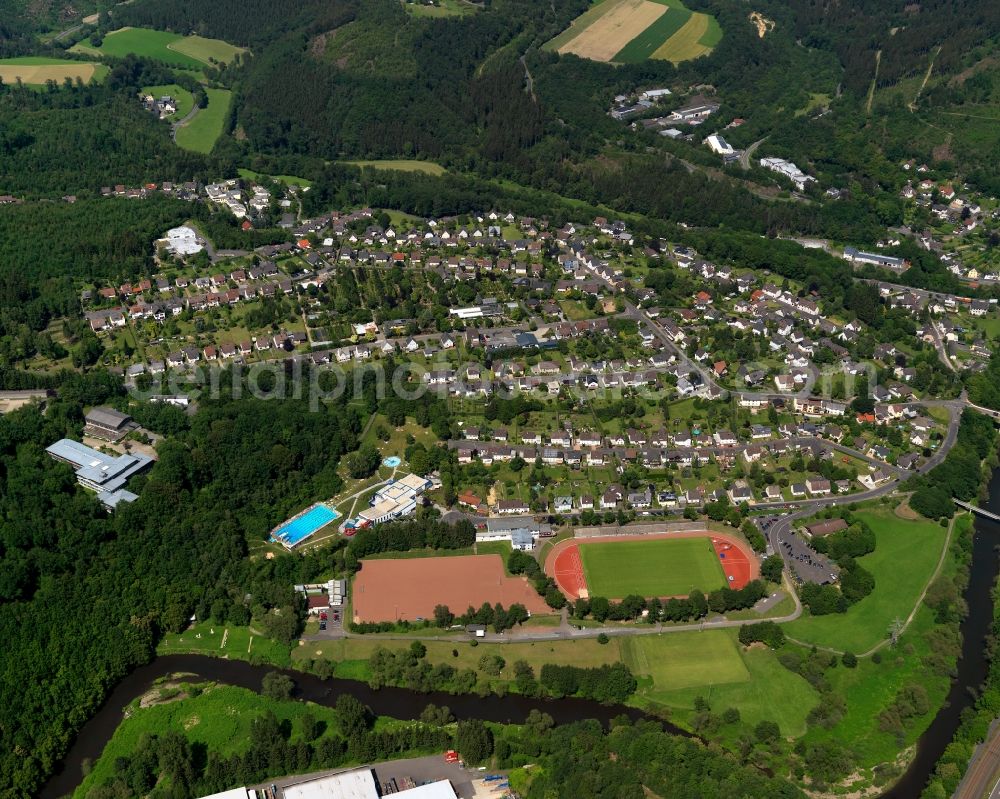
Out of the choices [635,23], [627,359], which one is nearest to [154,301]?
[627,359]

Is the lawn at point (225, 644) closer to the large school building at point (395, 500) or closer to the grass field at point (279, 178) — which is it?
the large school building at point (395, 500)

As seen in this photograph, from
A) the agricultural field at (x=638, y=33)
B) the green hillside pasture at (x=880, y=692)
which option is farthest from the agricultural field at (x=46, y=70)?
the green hillside pasture at (x=880, y=692)

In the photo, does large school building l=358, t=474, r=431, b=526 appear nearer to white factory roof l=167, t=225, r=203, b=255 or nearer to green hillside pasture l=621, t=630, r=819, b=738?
green hillside pasture l=621, t=630, r=819, b=738

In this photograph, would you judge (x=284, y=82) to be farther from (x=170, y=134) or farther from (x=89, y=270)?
(x=89, y=270)

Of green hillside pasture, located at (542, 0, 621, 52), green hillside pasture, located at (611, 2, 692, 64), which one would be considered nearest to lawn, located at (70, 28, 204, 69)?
green hillside pasture, located at (542, 0, 621, 52)

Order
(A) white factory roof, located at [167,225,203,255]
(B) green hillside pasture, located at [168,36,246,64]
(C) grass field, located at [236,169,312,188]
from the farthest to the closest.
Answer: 1. (B) green hillside pasture, located at [168,36,246,64]
2. (C) grass field, located at [236,169,312,188]
3. (A) white factory roof, located at [167,225,203,255]

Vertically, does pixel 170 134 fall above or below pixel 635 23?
below
